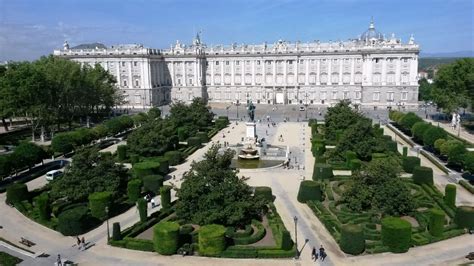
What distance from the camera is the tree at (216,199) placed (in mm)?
31781

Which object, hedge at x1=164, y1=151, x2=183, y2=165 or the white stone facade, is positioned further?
the white stone facade

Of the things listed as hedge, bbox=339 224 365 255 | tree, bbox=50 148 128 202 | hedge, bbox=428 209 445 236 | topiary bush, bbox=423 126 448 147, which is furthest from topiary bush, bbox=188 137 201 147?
hedge, bbox=428 209 445 236

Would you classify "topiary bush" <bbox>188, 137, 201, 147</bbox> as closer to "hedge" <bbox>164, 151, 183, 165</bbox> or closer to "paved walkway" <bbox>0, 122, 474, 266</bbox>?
"hedge" <bbox>164, 151, 183, 165</bbox>

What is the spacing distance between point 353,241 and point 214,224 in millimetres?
9341

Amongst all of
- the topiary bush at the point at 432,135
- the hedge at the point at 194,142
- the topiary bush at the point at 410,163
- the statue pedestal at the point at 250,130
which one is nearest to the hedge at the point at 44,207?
the hedge at the point at 194,142

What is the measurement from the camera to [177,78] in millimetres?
129625

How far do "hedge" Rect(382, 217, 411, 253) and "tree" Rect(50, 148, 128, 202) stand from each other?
21870mm

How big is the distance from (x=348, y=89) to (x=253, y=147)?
219 feet

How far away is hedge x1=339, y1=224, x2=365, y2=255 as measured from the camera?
94.2ft

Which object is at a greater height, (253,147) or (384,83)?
(384,83)

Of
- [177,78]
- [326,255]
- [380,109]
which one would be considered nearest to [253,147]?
[326,255]

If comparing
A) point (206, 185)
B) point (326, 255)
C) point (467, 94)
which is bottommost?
point (326, 255)

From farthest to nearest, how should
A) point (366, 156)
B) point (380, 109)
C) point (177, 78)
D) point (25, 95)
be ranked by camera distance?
1. point (177, 78)
2. point (380, 109)
3. point (25, 95)
4. point (366, 156)

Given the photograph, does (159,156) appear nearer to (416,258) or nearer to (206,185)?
(206,185)
